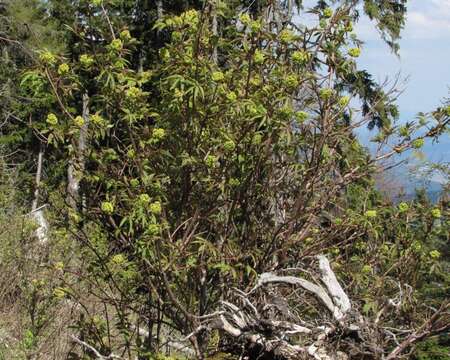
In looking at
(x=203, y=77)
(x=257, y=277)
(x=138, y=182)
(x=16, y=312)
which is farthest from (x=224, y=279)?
(x=16, y=312)

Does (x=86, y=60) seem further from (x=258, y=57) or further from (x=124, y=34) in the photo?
(x=258, y=57)

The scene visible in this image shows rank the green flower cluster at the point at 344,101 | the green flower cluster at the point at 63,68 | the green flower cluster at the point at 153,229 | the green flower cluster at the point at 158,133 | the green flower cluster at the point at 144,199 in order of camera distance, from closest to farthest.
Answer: the green flower cluster at the point at 153,229, the green flower cluster at the point at 144,199, the green flower cluster at the point at 63,68, the green flower cluster at the point at 158,133, the green flower cluster at the point at 344,101

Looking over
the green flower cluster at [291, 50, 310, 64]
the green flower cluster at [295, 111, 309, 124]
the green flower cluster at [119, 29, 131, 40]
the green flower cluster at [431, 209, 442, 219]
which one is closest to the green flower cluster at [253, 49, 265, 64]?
the green flower cluster at [291, 50, 310, 64]

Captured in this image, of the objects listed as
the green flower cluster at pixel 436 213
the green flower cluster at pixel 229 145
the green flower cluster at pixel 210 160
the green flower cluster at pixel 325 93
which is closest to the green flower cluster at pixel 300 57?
the green flower cluster at pixel 325 93

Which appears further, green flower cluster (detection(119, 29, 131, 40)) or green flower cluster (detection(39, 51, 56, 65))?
green flower cluster (detection(119, 29, 131, 40))

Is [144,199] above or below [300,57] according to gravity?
below

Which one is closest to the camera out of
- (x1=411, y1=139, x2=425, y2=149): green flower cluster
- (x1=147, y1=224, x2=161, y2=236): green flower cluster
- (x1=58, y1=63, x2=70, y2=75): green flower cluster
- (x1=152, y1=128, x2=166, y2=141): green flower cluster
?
(x1=147, y1=224, x2=161, y2=236): green flower cluster

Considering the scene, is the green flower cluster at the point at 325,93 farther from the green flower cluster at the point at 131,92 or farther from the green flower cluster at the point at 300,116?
the green flower cluster at the point at 131,92

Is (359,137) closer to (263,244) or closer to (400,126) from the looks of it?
(400,126)

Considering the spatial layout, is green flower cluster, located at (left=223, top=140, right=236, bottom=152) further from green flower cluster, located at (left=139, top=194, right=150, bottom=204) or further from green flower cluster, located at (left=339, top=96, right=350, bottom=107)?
green flower cluster, located at (left=339, top=96, right=350, bottom=107)

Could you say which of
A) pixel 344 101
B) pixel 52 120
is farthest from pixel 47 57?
pixel 344 101

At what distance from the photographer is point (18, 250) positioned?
23.8 feet

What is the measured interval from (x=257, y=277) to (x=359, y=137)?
1.27 metres

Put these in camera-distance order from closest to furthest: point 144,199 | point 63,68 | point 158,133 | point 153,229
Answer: point 153,229, point 144,199, point 63,68, point 158,133
